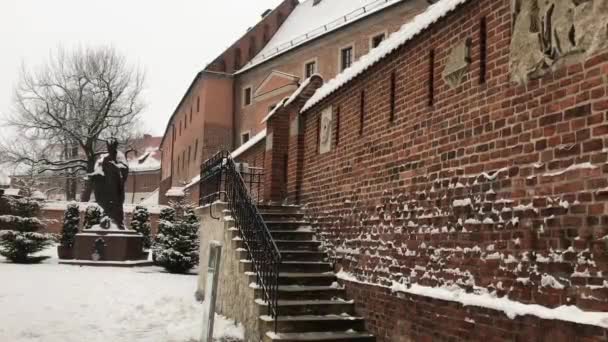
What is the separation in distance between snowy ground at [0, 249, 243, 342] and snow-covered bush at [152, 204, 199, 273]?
235cm

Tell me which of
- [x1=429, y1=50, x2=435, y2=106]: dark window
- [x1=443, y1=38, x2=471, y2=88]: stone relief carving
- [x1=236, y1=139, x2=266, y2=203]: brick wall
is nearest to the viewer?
[x1=443, y1=38, x2=471, y2=88]: stone relief carving

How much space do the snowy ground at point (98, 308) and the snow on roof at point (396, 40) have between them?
3859 mm

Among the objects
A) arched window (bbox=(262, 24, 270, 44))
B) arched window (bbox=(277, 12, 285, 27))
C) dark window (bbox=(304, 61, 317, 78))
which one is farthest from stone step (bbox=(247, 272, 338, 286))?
arched window (bbox=(277, 12, 285, 27))

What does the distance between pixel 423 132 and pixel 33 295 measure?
8.19 meters

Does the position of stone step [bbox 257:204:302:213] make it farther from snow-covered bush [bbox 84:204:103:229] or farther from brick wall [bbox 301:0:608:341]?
snow-covered bush [bbox 84:204:103:229]

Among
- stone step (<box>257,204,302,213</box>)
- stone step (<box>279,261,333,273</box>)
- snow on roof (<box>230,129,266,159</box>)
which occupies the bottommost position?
stone step (<box>279,261,333,273</box>)

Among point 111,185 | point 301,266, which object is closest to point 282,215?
point 301,266

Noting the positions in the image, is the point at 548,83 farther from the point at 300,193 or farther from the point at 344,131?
the point at 300,193

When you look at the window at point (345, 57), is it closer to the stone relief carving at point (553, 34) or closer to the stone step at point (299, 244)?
the stone step at point (299, 244)

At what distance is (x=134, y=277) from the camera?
14.3 meters

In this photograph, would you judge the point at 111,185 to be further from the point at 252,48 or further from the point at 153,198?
the point at 153,198

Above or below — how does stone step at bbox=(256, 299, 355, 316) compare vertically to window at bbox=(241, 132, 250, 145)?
below

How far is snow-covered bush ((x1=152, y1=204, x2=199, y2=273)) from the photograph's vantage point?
669 inches

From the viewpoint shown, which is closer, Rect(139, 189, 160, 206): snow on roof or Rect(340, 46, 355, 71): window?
Rect(340, 46, 355, 71): window
